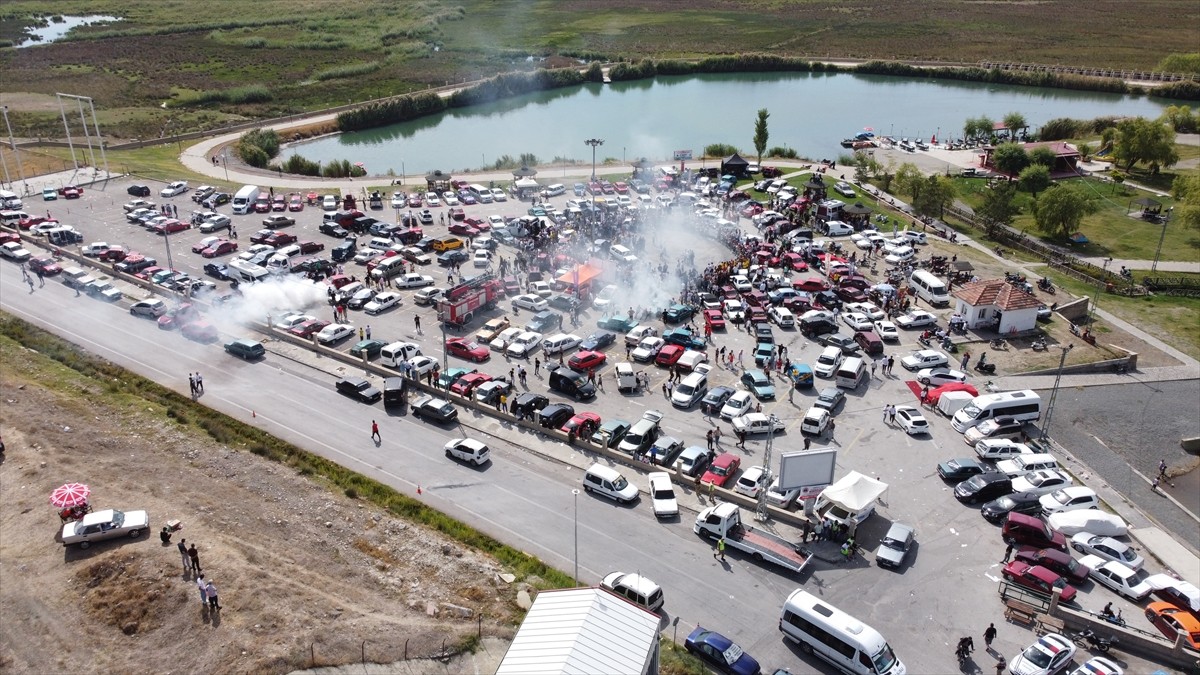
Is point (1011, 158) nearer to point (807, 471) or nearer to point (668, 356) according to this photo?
point (668, 356)

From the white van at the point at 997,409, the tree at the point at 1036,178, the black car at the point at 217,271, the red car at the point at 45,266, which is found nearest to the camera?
→ the white van at the point at 997,409

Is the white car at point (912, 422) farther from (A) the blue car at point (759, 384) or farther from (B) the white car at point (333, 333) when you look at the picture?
(B) the white car at point (333, 333)

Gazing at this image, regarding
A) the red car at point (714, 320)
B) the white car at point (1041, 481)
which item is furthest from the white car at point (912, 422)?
the red car at point (714, 320)

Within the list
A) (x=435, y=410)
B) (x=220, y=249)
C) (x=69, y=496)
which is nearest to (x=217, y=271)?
(x=220, y=249)

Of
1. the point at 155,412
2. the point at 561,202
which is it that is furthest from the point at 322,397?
the point at 561,202

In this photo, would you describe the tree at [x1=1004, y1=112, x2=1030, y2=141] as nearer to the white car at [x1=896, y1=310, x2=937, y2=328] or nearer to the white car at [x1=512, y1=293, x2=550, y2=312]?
the white car at [x1=896, y1=310, x2=937, y2=328]

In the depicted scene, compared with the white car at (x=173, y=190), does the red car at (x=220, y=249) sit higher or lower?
lower
